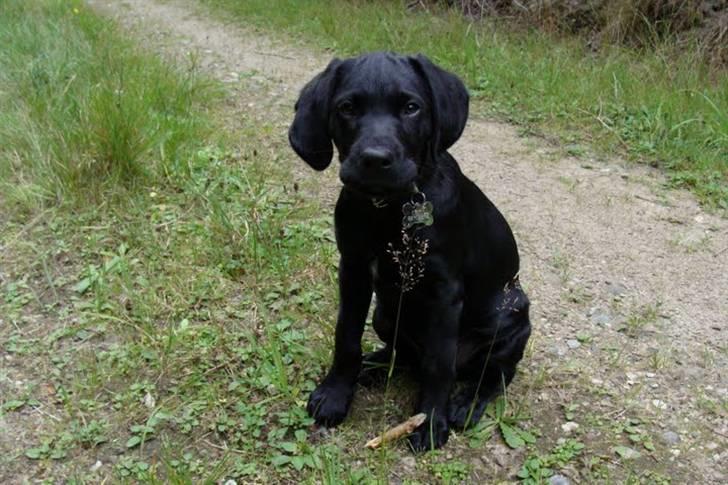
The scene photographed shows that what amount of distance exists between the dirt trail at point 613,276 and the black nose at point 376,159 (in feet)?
4.03

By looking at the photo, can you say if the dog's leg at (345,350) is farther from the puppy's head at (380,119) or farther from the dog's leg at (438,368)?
the puppy's head at (380,119)

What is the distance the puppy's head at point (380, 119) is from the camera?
2.21m

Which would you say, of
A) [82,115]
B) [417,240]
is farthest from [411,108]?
[82,115]

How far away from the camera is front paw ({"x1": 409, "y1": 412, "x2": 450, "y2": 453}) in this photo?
2.58m

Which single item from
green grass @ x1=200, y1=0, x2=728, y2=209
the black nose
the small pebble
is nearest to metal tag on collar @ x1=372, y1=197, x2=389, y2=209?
the black nose

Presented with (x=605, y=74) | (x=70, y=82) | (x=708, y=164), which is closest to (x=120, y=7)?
(x=70, y=82)

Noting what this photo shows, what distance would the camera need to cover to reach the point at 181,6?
31.1ft

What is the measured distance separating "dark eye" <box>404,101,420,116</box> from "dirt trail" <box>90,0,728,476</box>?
123 cm

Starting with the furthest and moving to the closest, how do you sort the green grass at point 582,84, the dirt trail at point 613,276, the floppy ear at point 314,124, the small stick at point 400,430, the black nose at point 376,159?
the green grass at point 582,84 < the dirt trail at point 613,276 < the small stick at point 400,430 < the floppy ear at point 314,124 < the black nose at point 376,159

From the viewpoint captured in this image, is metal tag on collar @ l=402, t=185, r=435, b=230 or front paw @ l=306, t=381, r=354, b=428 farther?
front paw @ l=306, t=381, r=354, b=428

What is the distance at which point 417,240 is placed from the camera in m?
2.38

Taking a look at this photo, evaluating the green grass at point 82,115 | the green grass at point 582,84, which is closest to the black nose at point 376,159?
the green grass at point 82,115

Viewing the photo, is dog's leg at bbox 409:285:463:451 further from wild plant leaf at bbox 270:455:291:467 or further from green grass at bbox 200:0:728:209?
green grass at bbox 200:0:728:209

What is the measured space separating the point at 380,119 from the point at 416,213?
311mm
